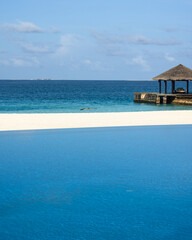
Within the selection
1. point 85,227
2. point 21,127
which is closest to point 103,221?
point 85,227

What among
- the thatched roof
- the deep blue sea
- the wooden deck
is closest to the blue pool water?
the deep blue sea

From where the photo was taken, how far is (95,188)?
25.8ft

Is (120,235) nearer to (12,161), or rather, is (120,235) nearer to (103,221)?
(103,221)

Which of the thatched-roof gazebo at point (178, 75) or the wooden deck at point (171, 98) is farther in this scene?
the wooden deck at point (171, 98)

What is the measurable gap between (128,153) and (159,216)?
506cm

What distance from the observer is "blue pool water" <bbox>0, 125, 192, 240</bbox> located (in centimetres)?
584

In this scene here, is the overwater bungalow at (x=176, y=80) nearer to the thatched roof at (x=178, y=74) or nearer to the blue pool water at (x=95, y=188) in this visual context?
the thatched roof at (x=178, y=74)

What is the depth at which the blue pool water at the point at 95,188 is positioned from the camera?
230 inches

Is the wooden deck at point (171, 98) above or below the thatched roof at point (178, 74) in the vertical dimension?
below

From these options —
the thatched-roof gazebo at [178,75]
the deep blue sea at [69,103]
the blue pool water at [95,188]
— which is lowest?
the blue pool water at [95,188]

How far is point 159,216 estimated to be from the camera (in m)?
6.36

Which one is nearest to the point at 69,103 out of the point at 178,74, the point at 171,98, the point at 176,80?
the point at 171,98

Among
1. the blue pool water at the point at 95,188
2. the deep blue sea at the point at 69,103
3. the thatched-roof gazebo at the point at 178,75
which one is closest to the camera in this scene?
the blue pool water at the point at 95,188

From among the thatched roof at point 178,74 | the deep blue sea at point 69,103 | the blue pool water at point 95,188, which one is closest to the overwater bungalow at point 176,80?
the thatched roof at point 178,74
